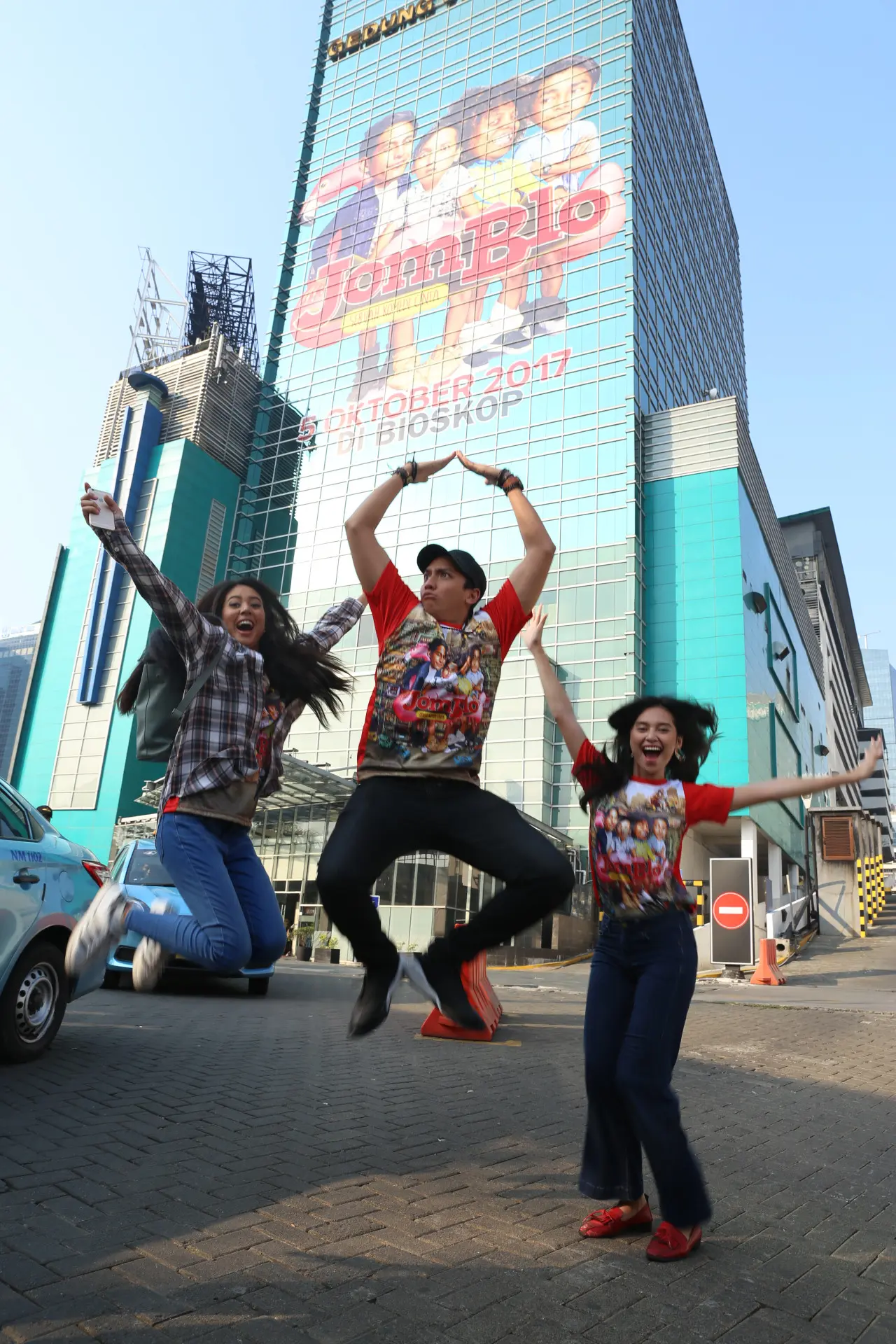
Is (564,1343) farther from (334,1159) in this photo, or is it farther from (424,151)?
(424,151)

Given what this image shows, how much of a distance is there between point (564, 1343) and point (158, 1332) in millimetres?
1094

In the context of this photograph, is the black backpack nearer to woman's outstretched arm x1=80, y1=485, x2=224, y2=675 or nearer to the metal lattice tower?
woman's outstretched arm x1=80, y1=485, x2=224, y2=675

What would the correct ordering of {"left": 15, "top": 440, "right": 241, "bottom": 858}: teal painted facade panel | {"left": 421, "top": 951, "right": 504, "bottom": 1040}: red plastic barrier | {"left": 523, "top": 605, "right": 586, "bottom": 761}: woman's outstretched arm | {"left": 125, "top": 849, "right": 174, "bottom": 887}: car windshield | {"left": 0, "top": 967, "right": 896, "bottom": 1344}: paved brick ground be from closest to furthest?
{"left": 0, "top": 967, "right": 896, "bottom": 1344}: paved brick ground
{"left": 523, "top": 605, "right": 586, "bottom": 761}: woman's outstretched arm
{"left": 421, "top": 951, "right": 504, "bottom": 1040}: red plastic barrier
{"left": 125, "top": 849, "right": 174, "bottom": 887}: car windshield
{"left": 15, "top": 440, "right": 241, "bottom": 858}: teal painted facade panel

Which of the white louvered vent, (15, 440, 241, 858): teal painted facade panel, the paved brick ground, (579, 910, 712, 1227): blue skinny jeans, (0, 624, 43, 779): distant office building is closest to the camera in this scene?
the paved brick ground

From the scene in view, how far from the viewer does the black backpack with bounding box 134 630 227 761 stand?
3.90 meters

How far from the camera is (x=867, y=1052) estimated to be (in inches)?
350

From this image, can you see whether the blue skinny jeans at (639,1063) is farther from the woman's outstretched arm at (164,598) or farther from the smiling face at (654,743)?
the woman's outstretched arm at (164,598)

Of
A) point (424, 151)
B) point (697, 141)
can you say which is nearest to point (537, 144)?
point (424, 151)

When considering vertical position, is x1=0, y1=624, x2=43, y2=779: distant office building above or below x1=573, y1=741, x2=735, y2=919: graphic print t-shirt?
above

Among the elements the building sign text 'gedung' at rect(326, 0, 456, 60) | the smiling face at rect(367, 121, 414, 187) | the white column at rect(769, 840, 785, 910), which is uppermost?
the building sign text 'gedung' at rect(326, 0, 456, 60)

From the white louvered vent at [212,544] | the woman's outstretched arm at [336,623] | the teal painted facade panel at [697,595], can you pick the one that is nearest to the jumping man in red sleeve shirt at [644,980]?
the woman's outstretched arm at [336,623]

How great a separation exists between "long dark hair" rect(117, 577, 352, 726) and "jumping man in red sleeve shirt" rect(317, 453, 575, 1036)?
30.3 inches

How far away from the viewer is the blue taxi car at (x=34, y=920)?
5.49 metres

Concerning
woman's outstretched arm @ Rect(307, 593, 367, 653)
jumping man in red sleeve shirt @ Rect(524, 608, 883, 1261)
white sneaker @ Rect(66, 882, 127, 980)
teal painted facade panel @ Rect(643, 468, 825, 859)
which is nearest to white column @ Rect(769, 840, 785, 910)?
teal painted facade panel @ Rect(643, 468, 825, 859)
